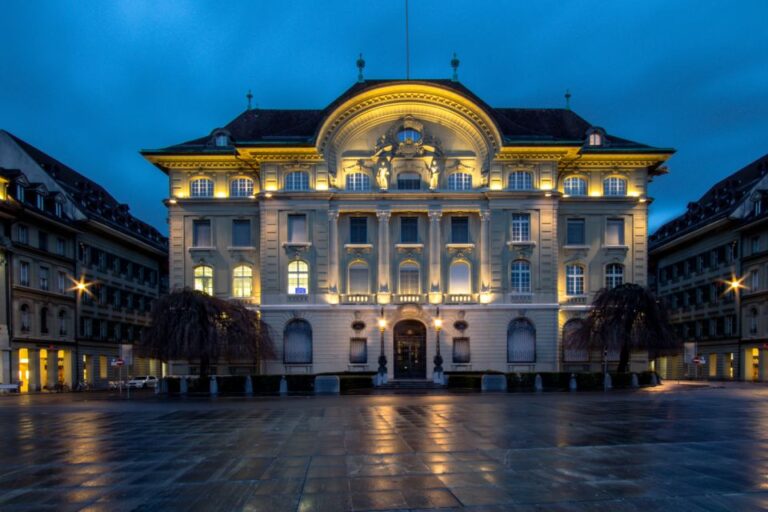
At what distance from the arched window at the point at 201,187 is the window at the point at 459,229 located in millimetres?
18481

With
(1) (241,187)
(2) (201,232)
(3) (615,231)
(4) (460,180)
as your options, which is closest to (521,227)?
(4) (460,180)

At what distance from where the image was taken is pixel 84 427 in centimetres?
1966

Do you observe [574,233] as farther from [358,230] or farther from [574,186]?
[358,230]

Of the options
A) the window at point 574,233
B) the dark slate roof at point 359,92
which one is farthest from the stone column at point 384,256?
the window at point 574,233

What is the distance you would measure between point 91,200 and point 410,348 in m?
34.1

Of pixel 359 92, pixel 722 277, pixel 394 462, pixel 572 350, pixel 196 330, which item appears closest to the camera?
pixel 394 462

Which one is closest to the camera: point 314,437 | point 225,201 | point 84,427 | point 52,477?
point 52,477

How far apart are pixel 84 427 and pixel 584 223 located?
1543 inches

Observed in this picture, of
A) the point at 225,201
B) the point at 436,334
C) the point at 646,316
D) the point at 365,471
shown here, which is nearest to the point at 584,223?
the point at 646,316

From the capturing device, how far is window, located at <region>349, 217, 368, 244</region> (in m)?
48.8

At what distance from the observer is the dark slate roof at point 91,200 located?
56.5m

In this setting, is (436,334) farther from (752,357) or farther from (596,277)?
(752,357)

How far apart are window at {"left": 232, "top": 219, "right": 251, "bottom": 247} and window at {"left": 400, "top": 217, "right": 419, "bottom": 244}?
11.6m

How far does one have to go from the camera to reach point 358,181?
48.8 meters
